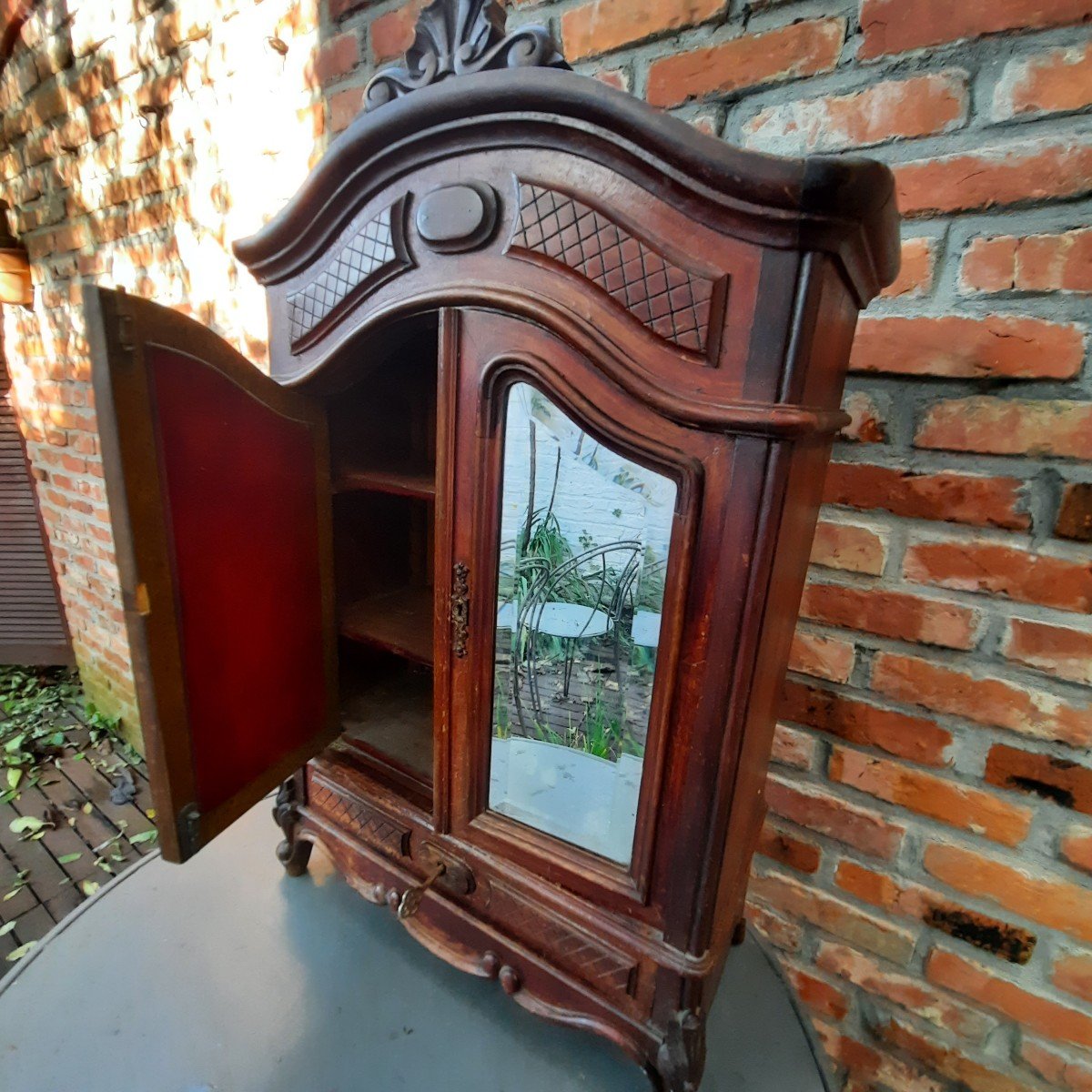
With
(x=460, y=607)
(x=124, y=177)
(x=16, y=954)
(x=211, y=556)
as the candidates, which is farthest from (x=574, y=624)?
(x=124, y=177)

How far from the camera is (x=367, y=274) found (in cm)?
73

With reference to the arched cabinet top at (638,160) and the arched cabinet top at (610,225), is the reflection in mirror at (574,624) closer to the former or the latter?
the arched cabinet top at (610,225)

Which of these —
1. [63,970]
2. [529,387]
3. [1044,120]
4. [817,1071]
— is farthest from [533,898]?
[1044,120]

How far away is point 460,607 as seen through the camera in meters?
0.76

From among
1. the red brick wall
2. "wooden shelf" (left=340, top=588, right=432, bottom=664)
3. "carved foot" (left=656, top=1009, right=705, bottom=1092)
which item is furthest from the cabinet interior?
the red brick wall

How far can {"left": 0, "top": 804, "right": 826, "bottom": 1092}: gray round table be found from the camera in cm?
83

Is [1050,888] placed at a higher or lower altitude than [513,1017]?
higher

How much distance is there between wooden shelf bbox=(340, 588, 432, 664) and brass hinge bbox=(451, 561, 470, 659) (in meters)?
0.14

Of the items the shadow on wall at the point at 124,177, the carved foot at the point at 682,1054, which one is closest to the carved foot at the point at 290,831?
the carved foot at the point at 682,1054

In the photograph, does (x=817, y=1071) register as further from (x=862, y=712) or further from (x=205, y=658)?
(x=205, y=658)

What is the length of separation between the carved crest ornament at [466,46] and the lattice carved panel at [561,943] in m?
0.96

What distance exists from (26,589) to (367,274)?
2.63 metres

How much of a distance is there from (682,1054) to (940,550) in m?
0.69

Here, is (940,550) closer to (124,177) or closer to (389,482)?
(389,482)
